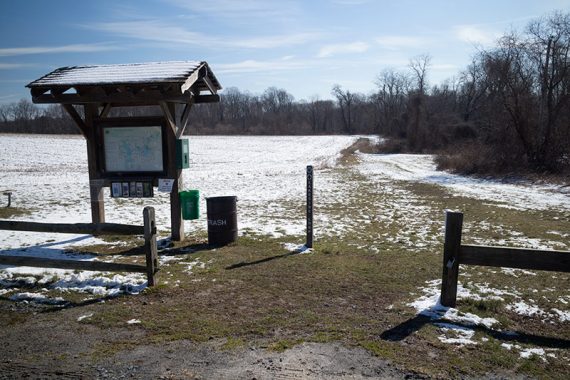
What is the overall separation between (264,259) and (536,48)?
23835 millimetres

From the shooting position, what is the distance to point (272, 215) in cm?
1178

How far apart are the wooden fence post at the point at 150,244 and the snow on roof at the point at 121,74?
9.02 feet

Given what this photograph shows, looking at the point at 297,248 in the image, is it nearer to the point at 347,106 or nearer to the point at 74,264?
the point at 74,264

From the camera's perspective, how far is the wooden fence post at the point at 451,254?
5.01 metres

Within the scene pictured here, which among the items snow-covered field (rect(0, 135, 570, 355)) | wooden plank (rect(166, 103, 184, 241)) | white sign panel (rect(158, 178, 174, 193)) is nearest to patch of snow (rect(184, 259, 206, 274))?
snow-covered field (rect(0, 135, 570, 355))

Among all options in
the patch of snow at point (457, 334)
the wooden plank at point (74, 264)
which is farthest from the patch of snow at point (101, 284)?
the patch of snow at point (457, 334)

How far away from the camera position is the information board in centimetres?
825

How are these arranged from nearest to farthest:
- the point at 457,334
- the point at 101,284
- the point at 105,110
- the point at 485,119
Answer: the point at 457,334, the point at 101,284, the point at 105,110, the point at 485,119

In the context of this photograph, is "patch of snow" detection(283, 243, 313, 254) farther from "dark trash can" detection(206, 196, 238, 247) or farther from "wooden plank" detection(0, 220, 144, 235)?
"wooden plank" detection(0, 220, 144, 235)

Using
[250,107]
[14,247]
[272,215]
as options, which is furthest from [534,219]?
[250,107]

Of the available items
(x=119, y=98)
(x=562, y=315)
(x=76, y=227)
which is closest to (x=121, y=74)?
(x=119, y=98)

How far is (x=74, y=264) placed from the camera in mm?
5586

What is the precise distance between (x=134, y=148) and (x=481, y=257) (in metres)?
6.73

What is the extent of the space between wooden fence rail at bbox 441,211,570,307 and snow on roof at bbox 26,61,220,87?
5.23 m
